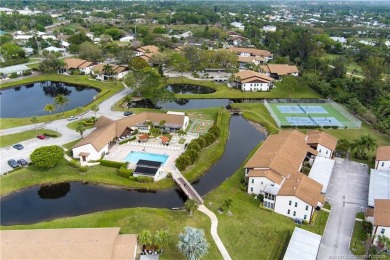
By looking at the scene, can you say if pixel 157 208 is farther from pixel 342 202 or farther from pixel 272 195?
pixel 342 202

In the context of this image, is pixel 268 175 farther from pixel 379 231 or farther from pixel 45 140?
pixel 45 140

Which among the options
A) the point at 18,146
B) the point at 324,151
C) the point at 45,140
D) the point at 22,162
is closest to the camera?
the point at 22,162

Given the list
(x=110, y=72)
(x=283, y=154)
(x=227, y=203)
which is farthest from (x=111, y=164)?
(x=110, y=72)

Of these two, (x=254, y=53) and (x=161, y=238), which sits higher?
(x=161, y=238)

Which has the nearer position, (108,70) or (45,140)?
(45,140)

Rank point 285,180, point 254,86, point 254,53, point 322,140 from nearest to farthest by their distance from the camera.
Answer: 1. point 285,180
2. point 322,140
3. point 254,86
4. point 254,53

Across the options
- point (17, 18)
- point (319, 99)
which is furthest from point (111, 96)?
point (17, 18)

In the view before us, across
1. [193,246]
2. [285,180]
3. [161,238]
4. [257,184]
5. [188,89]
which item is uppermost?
[193,246]

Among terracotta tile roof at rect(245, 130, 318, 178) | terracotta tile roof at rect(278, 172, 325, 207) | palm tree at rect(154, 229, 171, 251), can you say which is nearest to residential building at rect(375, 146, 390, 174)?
terracotta tile roof at rect(245, 130, 318, 178)
